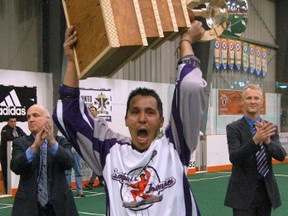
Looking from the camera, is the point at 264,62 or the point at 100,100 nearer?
the point at 100,100

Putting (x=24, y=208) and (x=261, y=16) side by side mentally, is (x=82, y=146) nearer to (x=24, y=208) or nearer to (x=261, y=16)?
(x=24, y=208)

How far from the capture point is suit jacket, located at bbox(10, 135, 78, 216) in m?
4.65

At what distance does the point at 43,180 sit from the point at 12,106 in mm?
9122

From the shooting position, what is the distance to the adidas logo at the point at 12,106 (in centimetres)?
1334

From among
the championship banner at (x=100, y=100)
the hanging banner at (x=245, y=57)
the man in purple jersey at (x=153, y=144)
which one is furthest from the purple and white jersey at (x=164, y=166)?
the hanging banner at (x=245, y=57)

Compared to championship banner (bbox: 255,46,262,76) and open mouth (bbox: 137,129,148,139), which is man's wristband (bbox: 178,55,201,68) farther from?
championship banner (bbox: 255,46,262,76)

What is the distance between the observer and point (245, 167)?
4.80 meters

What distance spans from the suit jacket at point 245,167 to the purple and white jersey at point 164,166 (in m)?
1.99

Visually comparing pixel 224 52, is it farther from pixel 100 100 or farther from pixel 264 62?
pixel 100 100

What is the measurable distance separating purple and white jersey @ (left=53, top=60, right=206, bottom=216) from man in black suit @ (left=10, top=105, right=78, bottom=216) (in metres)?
1.96

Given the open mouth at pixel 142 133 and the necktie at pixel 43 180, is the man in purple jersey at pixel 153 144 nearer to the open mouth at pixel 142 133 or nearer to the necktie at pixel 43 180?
the open mouth at pixel 142 133

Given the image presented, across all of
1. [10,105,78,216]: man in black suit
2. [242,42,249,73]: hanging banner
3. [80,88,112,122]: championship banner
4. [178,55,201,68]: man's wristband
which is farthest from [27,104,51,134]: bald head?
[242,42,249,73]: hanging banner

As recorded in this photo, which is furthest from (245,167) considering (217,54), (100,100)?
(217,54)

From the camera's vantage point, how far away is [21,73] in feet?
46.3
